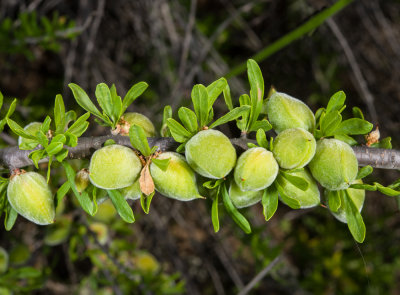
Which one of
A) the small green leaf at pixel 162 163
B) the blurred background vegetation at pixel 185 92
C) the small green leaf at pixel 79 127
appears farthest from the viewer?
the blurred background vegetation at pixel 185 92

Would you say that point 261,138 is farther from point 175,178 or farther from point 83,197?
point 83,197

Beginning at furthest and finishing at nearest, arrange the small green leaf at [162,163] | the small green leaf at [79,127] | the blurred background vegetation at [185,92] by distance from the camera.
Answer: the blurred background vegetation at [185,92] → the small green leaf at [79,127] → the small green leaf at [162,163]

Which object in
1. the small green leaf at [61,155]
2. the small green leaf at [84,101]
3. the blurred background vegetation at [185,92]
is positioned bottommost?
the blurred background vegetation at [185,92]

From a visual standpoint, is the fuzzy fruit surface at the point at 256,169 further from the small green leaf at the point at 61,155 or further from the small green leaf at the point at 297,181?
the small green leaf at the point at 61,155

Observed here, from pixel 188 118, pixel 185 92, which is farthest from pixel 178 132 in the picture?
pixel 185 92

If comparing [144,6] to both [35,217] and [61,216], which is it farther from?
[35,217]

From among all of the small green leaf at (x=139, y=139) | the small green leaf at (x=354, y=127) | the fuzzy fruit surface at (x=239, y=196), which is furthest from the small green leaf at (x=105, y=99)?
the small green leaf at (x=354, y=127)
